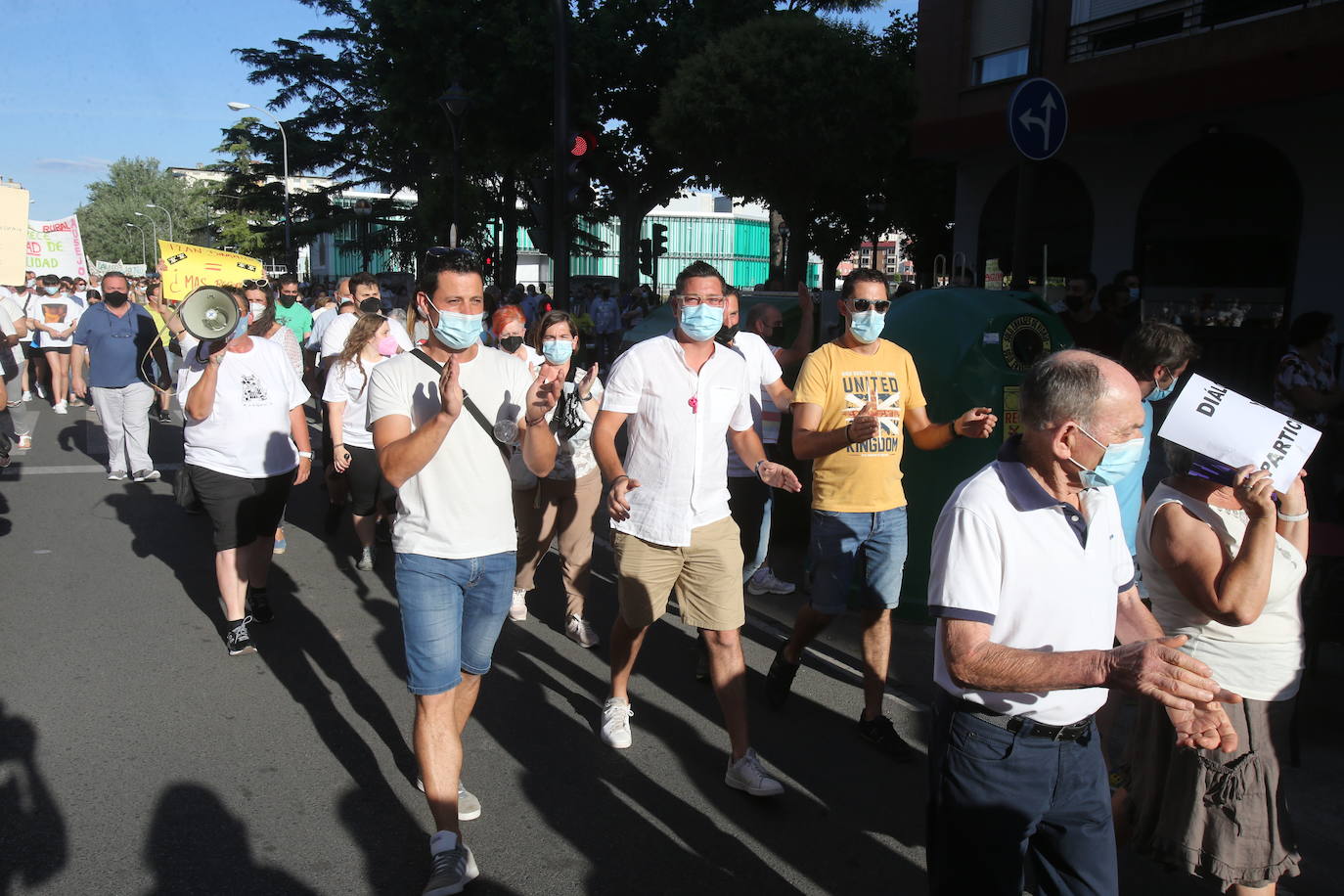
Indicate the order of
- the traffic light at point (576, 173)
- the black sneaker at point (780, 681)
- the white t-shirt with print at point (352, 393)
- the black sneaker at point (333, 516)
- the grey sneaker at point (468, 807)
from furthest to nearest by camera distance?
the traffic light at point (576, 173), the black sneaker at point (333, 516), the white t-shirt with print at point (352, 393), the black sneaker at point (780, 681), the grey sneaker at point (468, 807)

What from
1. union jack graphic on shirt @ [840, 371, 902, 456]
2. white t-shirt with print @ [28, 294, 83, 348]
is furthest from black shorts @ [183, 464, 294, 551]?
white t-shirt with print @ [28, 294, 83, 348]

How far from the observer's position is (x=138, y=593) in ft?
20.3

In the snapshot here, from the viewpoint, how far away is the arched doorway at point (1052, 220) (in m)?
15.1

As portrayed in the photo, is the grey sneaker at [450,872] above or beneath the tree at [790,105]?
beneath

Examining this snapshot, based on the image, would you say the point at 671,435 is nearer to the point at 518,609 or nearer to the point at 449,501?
the point at 449,501

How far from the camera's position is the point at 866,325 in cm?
425

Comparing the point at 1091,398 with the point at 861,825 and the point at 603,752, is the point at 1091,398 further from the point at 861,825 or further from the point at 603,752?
the point at 603,752

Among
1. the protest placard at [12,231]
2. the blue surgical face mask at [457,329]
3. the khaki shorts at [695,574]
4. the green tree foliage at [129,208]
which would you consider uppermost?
the green tree foliage at [129,208]

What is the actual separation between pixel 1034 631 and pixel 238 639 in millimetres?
4247

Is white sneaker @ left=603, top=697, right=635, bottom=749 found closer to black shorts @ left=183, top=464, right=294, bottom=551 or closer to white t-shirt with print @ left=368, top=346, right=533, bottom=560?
white t-shirt with print @ left=368, top=346, right=533, bottom=560

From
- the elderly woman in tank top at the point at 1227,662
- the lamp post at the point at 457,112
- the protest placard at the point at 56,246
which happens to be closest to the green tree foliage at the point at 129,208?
the protest placard at the point at 56,246

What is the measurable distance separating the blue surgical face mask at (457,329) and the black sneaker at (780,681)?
210cm

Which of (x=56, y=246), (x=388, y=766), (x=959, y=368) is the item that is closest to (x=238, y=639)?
(x=388, y=766)

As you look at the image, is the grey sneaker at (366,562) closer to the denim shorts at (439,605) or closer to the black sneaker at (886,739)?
the denim shorts at (439,605)
